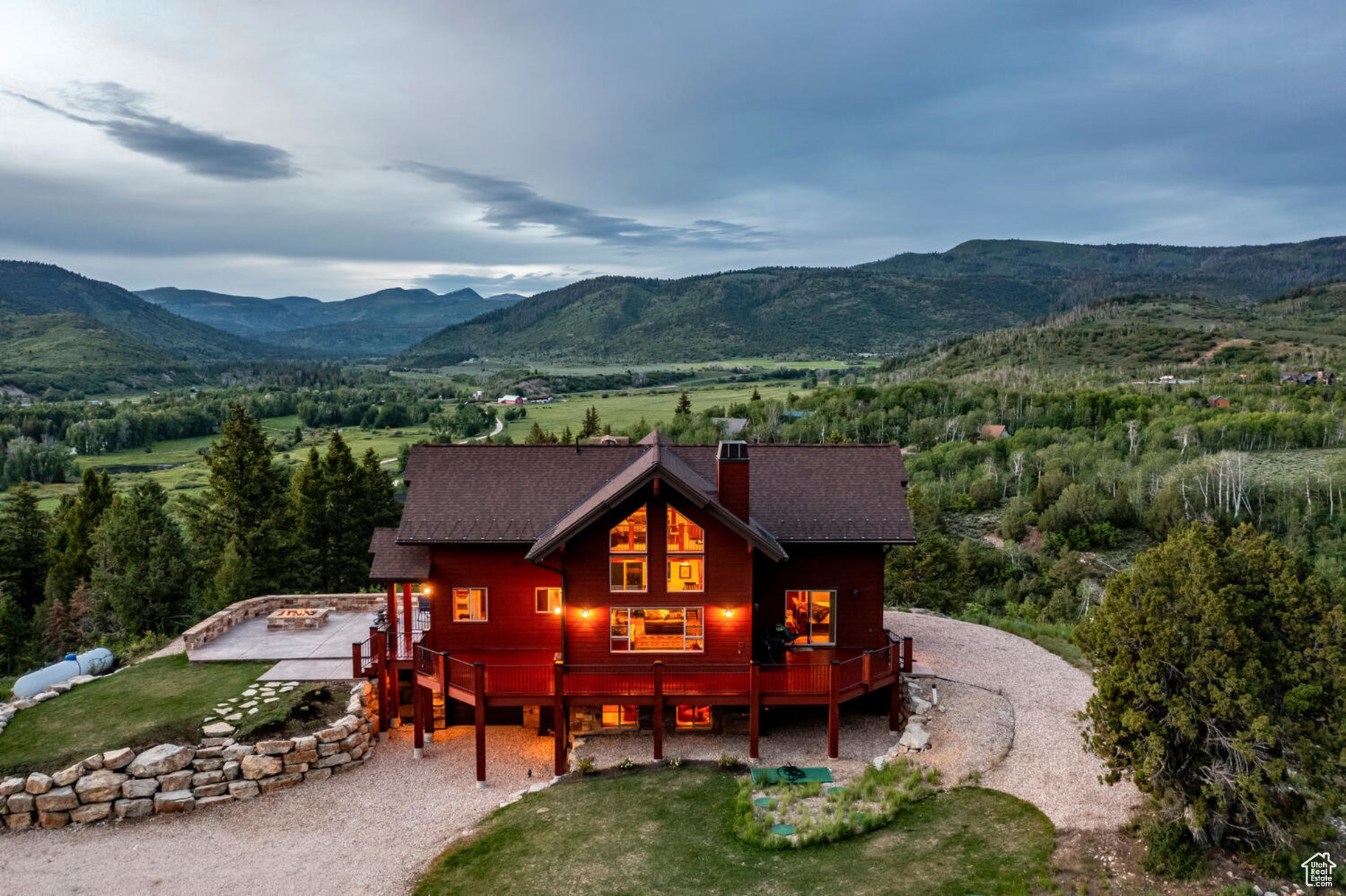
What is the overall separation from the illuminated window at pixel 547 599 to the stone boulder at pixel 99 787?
907 centimetres

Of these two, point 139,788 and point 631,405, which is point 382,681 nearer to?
point 139,788

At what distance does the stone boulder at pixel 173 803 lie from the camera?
1595 centimetres

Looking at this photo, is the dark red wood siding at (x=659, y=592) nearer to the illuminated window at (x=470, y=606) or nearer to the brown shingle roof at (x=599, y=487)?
the brown shingle roof at (x=599, y=487)

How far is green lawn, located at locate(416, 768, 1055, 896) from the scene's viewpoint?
1204 centimetres

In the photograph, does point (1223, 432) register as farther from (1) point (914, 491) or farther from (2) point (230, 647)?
(2) point (230, 647)

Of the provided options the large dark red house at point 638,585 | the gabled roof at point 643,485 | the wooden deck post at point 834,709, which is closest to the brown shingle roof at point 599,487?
the large dark red house at point 638,585

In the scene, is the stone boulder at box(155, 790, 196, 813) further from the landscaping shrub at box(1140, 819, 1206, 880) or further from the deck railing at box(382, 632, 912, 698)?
the landscaping shrub at box(1140, 819, 1206, 880)

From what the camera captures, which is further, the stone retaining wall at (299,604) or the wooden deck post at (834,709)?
the stone retaining wall at (299,604)

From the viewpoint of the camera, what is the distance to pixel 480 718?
56.2 ft

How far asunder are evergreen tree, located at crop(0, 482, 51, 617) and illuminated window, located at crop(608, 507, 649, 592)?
42.1 m

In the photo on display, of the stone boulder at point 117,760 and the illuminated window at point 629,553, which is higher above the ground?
the illuminated window at point 629,553

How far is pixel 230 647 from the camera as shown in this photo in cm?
2317

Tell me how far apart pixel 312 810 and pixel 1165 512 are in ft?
199

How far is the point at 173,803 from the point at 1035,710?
62.2 ft
